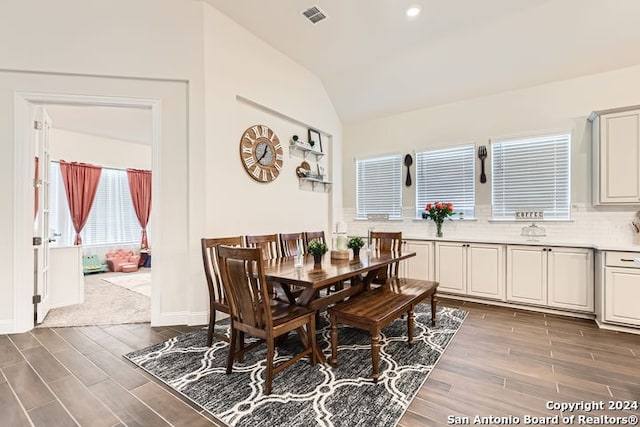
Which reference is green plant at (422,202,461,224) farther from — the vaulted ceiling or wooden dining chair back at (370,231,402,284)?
the vaulted ceiling

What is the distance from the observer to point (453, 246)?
445cm

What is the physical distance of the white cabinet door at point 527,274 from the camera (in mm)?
3807

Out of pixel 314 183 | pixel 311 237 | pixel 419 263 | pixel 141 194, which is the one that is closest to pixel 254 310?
pixel 311 237

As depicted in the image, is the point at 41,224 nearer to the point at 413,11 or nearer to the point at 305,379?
the point at 305,379

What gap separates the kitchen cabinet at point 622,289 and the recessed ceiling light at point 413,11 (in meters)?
3.44

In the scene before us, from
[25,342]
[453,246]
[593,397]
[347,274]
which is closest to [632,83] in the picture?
[453,246]

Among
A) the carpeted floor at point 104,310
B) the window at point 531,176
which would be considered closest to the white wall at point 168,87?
the carpeted floor at point 104,310

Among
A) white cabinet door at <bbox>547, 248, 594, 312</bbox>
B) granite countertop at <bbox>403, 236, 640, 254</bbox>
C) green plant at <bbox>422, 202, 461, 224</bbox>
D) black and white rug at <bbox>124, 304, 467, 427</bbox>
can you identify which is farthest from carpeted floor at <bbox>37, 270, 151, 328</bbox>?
white cabinet door at <bbox>547, 248, 594, 312</bbox>

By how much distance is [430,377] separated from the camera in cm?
230

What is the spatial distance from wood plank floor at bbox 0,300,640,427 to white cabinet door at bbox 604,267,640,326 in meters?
0.19

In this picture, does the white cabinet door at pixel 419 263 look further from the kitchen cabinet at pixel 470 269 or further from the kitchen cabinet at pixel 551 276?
the kitchen cabinet at pixel 551 276

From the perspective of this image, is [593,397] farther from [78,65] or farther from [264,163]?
[78,65]

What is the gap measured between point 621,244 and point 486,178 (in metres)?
1.74

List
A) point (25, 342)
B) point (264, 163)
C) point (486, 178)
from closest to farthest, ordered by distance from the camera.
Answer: point (25, 342) < point (264, 163) < point (486, 178)
